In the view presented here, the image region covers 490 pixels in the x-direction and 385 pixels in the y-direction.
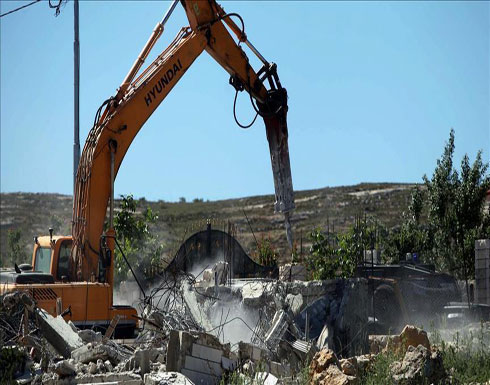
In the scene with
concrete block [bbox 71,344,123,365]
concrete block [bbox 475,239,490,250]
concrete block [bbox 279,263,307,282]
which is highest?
concrete block [bbox 475,239,490,250]

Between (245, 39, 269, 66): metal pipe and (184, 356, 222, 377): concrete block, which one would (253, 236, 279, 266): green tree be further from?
(184, 356, 222, 377): concrete block

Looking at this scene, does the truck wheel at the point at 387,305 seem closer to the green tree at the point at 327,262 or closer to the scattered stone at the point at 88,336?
the green tree at the point at 327,262

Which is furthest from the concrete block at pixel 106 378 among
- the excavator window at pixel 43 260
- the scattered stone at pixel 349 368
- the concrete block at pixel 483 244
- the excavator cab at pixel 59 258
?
the concrete block at pixel 483 244

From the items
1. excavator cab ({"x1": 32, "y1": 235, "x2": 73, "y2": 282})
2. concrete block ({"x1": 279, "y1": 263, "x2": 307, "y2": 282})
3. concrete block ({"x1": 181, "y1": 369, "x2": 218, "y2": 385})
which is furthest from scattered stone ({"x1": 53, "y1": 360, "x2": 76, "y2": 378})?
concrete block ({"x1": 279, "y1": 263, "x2": 307, "y2": 282})

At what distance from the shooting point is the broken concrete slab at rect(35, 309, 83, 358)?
38.9 feet

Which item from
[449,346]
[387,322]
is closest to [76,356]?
[449,346]

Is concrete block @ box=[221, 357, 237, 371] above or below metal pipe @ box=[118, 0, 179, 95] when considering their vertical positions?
below

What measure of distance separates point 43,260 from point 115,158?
246 centimetres

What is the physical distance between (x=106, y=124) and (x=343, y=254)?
7128mm

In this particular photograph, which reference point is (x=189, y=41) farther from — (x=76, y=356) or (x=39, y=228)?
(x=39, y=228)

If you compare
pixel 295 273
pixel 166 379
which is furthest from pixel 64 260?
pixel 295 273

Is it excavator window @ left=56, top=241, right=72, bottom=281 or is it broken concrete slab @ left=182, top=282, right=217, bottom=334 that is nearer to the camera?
broken concrete slab @ left=182, top=282, right=217, bottom=334

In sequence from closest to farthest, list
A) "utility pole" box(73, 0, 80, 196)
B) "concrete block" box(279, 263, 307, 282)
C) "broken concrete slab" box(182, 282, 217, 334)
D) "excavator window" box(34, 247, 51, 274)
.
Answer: "broken concrete slab" box(182, 282, 217, 334) < "excavator window" box(34, 247, 51, 274) < "utility pole" box(73, 0, 80, 196) < "concrete block" box(279, 263, 307, 282)

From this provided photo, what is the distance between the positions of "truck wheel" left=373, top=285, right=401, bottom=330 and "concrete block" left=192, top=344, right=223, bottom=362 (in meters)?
5.30
